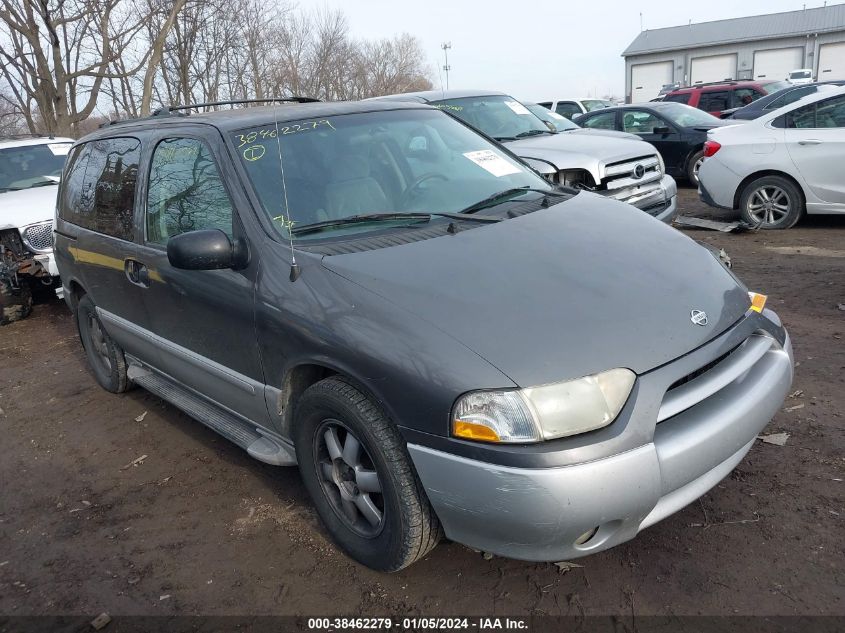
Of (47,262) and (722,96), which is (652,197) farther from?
(722,96)

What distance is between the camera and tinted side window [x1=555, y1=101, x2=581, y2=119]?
18.4 m

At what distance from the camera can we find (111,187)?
4.22m

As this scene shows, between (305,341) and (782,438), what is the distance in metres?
2.47

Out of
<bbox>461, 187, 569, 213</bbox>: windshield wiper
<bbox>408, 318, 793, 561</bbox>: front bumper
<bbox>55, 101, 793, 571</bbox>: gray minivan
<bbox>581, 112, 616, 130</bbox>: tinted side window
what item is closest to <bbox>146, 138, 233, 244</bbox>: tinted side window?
<bbox>55, 101, 793, 571</bbox>: gray minivan

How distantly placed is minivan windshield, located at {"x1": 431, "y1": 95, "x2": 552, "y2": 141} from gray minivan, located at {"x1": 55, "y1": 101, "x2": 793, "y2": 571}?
14.4 ft

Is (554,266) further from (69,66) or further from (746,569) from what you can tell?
(69,66)

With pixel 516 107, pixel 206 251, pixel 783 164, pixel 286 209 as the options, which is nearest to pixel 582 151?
pixel 516 107

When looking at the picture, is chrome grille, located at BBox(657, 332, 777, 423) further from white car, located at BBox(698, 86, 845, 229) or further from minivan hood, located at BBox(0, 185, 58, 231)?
minivan hood, located at BBox(0, 185, 58, 231)

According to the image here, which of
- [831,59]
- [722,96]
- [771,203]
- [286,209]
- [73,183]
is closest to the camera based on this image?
[286,209]

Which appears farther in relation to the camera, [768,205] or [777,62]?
[777,62]

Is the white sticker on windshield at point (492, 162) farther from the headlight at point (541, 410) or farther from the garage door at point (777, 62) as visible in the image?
the garage door at point (777, 62)

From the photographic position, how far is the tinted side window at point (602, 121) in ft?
41.4

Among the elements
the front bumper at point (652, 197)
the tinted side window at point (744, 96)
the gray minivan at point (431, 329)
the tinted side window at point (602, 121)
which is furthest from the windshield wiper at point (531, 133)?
the tinted side window at point (744, 96)

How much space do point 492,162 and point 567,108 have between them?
1602 cm
